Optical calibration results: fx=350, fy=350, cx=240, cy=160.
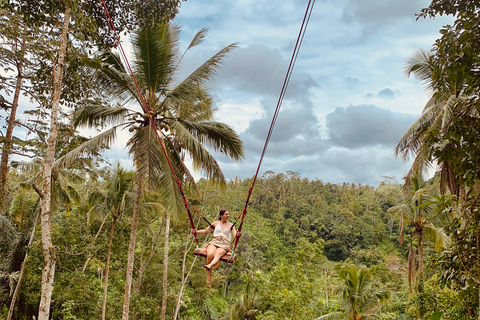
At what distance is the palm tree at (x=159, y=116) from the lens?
763 centimetres

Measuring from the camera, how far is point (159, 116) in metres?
8.80

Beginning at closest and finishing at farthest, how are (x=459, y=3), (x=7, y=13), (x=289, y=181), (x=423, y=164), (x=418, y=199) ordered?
(x=459, y=3)
(x=7, y=13)
(x=423, y=164)
(x=418, y=199)
(x=289, y=181)

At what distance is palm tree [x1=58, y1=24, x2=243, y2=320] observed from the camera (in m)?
7.63

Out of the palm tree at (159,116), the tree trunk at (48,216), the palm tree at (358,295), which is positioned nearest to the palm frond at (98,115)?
the palm tree at (159,116)

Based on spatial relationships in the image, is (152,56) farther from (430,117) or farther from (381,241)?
(381,241)

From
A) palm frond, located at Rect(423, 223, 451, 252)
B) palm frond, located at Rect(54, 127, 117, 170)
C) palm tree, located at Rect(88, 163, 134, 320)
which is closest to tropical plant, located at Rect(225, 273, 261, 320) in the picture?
palm tree, located at Rect(88, 163, 134, 320)

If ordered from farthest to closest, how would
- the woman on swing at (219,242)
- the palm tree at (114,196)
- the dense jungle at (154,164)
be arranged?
the palm tree at (114,196), the woman on swing at (219,242), the dense jungle at (154,164)

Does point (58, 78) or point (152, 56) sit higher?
point (152, 56)

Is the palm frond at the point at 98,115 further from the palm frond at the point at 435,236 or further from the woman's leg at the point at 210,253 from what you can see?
the palm frond at the point at 435,236

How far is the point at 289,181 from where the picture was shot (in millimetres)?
52938

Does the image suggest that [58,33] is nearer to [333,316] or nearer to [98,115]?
[98,115]

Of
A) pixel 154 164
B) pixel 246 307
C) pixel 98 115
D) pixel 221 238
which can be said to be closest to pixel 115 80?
pixel 98 115

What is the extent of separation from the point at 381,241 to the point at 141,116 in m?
39.4

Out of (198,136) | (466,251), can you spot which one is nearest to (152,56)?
(198,136)
